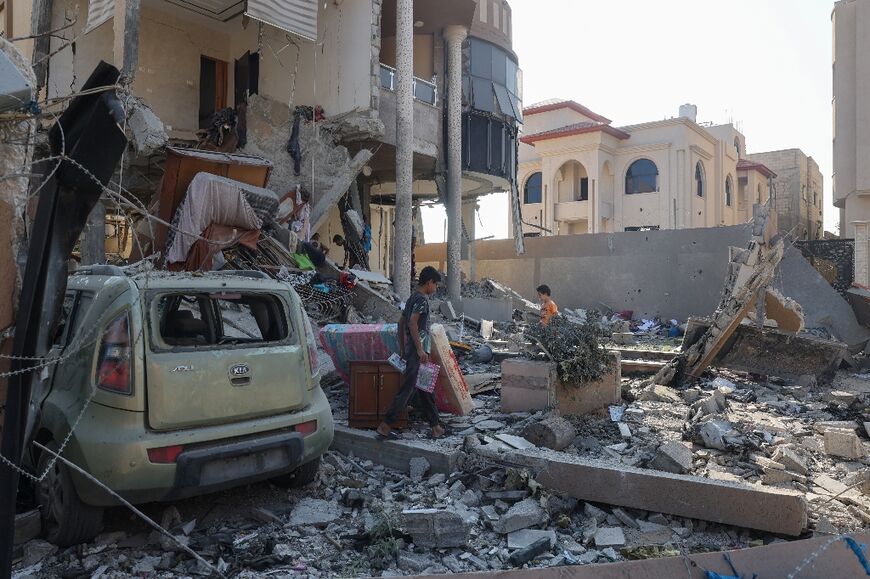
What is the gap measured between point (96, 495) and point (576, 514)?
309 cm

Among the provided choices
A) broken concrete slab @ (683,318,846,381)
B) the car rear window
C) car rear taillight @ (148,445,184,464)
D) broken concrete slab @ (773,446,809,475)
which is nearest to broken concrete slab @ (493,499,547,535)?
the car rear window

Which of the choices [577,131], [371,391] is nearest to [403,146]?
[371,391]

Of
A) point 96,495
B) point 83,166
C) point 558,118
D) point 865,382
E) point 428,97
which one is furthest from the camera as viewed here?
point 558,118

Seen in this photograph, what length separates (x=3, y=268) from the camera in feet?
8.64

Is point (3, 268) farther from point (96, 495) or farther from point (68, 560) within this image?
point (68, 560)

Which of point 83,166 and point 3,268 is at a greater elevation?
point 83,166

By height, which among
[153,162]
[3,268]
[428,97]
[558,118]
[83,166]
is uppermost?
[558,118]

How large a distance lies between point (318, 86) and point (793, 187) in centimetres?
3094

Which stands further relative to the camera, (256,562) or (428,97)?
(428,97)

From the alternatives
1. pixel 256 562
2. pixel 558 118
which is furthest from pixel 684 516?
pixel 558 118

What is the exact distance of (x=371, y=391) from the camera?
5832mm

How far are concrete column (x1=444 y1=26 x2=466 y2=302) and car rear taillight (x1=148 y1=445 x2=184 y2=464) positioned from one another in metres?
12.6

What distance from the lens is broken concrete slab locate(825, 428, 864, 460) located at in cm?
529

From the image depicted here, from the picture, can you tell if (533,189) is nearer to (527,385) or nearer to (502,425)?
(527,385)
